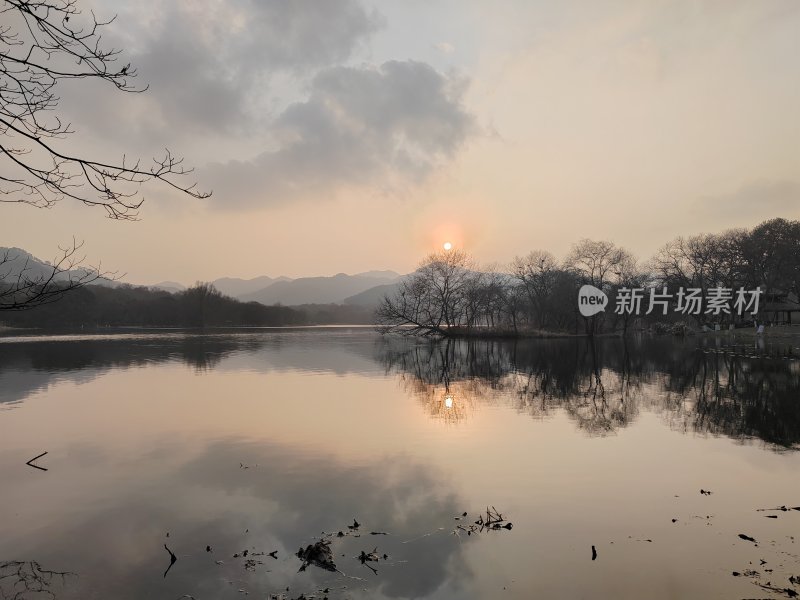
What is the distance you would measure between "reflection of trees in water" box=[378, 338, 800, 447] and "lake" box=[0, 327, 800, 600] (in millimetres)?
199

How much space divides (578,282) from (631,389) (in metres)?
64.6

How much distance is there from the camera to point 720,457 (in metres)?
11.8

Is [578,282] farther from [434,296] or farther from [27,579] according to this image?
[27,579]

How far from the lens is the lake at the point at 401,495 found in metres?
6.41

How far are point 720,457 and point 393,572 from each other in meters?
9.15

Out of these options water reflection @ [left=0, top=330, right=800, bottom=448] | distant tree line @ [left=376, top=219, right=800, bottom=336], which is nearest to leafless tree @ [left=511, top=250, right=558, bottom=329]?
distant tree line @ [left=376, top=219, right=800, bottom=336]

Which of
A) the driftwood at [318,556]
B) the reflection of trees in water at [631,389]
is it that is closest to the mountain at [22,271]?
the driftwood at [318,556]

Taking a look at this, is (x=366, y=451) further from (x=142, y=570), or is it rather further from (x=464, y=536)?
(x=142, y=570)

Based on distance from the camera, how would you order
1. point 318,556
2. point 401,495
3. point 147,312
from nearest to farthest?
point 318,556 → point 401,495 → point 147,312

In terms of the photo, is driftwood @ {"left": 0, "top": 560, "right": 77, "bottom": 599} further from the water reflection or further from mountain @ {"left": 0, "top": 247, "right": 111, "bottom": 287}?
the water reflection

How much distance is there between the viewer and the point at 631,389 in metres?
22.6

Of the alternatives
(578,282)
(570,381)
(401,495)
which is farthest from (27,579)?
(578,282)

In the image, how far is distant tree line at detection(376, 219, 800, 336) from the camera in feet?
237

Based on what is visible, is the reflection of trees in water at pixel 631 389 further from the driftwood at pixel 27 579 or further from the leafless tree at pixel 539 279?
the leafless tree at pixel 539 279
